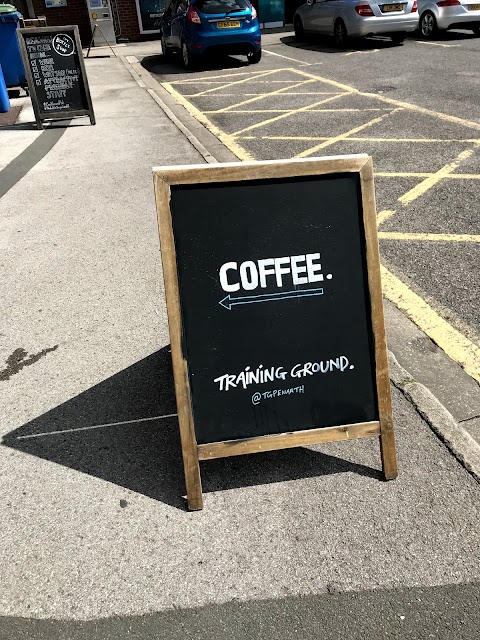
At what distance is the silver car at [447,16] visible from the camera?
53.2 ft

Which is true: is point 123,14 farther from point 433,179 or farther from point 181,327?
point 181,327

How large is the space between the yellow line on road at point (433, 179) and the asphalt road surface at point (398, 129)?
1 cm

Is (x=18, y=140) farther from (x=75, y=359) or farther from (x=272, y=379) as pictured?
(x=272, y=379)

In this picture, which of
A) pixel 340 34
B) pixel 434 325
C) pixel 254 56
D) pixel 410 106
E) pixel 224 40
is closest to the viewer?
pixel 434 325

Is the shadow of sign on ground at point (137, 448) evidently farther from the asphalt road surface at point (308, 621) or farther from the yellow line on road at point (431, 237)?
the yellow line on road at point (431, 237)

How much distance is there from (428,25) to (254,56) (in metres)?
5.47

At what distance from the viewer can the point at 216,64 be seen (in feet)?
53.5

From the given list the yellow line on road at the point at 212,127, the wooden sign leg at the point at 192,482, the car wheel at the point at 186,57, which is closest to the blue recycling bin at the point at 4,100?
the yellow line on road at the point at 212,127

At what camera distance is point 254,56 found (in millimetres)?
15797

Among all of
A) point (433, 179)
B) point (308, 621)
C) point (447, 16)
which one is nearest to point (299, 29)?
point (447, 16)

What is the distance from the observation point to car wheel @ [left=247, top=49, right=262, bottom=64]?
51.0 ft

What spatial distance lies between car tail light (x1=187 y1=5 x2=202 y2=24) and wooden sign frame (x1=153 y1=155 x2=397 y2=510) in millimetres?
13288

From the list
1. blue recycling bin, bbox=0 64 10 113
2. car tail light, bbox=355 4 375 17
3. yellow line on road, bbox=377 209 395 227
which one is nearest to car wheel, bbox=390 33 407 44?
car tail light, bbox=355 4 375 17

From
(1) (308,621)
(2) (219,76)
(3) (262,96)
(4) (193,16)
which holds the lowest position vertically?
(1) (308,621)
